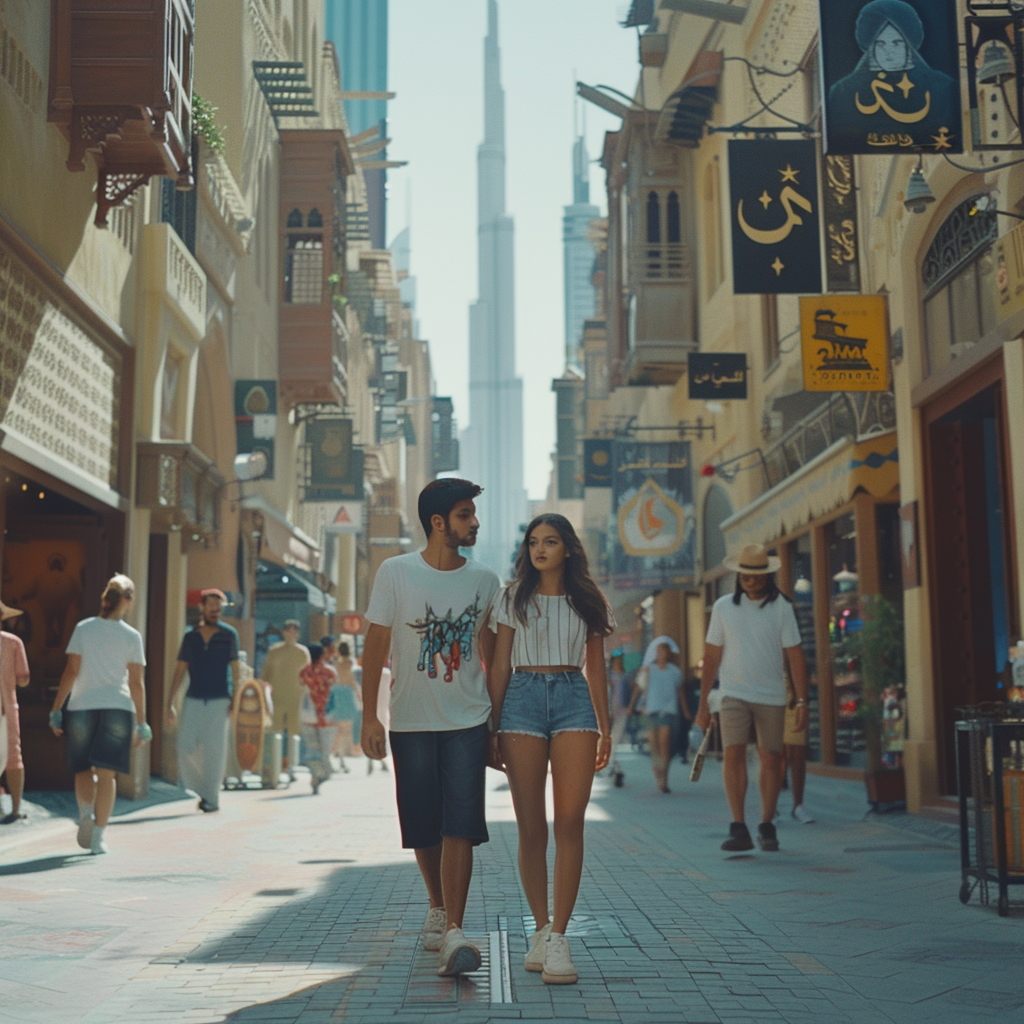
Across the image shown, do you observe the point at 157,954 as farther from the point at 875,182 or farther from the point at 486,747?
the point at 875,182

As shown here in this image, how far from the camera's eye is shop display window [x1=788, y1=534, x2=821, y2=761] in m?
20.2

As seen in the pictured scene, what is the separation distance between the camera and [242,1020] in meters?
4.67

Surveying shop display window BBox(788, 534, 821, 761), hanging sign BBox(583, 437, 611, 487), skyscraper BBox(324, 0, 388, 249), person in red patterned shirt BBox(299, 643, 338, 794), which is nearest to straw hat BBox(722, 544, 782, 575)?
person in red patterned shirt BBox(299, 643, 338, 794)

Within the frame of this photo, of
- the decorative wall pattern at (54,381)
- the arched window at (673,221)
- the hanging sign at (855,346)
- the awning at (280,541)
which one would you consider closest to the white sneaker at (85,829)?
the decorative wall pattern at (54,381)

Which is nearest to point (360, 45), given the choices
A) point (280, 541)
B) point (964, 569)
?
point (280, 541)

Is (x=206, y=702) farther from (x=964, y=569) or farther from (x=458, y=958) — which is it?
(x=458, y=958)

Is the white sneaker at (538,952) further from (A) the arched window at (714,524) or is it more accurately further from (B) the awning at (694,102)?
(A) the arched window at (714,524)

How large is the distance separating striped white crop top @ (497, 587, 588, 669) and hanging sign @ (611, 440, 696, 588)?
2413 cm

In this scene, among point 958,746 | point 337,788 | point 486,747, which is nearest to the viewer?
point 486,747

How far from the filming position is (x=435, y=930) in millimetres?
5734

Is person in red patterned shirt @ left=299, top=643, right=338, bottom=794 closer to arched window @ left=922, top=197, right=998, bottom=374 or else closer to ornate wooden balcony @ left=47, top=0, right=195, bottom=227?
ornate wooden balcony @ left=47, top=0, right=195, bottom=227

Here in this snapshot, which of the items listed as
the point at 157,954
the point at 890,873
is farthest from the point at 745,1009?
the point at 890,873

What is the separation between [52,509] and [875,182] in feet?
29.8

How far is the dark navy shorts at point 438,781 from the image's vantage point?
17.9 feet
